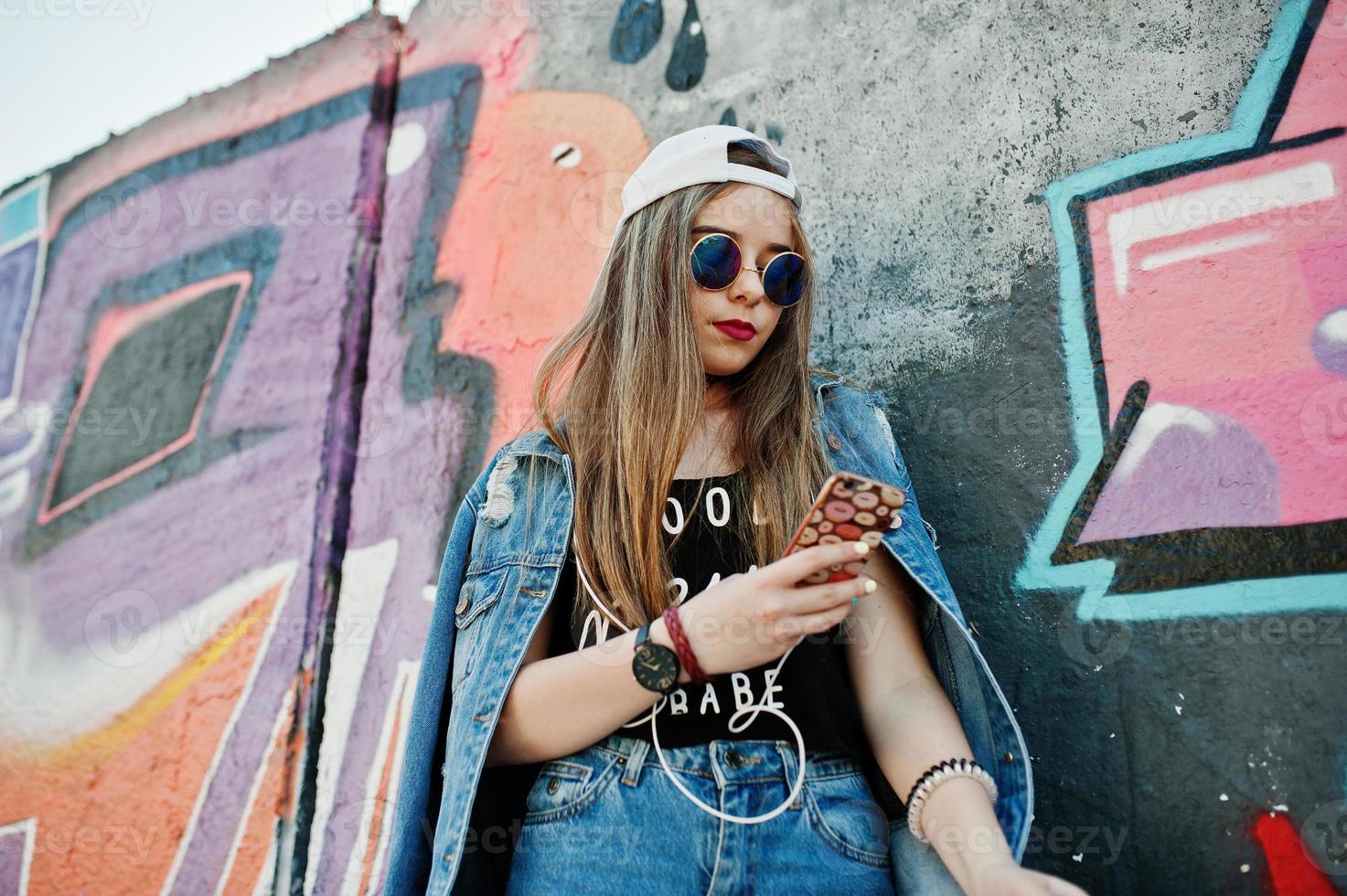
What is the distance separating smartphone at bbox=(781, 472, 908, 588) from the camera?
121 cm

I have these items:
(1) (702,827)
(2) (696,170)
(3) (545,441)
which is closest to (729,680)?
(1) (702,827)

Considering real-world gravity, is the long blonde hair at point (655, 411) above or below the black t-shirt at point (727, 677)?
above

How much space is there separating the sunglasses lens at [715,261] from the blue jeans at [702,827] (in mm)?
834

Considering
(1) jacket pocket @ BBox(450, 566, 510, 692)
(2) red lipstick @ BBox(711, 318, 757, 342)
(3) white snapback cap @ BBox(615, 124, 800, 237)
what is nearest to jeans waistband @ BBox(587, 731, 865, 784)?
(1) jacket pocket @ BBox(450, 566, 510, 692)

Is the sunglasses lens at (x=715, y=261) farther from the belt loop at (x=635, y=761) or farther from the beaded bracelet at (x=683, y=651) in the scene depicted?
the belt loop at (x=635, y=761)

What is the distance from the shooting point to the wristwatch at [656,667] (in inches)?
55.6

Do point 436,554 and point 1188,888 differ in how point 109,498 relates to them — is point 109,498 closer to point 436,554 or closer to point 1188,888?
point 436,554

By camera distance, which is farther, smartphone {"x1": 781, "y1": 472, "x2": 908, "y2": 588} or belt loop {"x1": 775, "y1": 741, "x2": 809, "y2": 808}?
belt loop {"x1": 775, "y1": 741, "x2": 809, "y2": 808}

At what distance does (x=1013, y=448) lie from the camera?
6.30 ft

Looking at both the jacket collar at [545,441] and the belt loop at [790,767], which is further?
the jacket collar at [545,441]

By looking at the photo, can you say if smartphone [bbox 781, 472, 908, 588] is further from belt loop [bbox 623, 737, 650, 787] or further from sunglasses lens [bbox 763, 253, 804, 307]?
sunglasses lens [bbox 763, 253, 804, 307]

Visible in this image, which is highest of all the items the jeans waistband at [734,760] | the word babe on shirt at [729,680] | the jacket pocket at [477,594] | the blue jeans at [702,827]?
the jacket pocket at [477,594]

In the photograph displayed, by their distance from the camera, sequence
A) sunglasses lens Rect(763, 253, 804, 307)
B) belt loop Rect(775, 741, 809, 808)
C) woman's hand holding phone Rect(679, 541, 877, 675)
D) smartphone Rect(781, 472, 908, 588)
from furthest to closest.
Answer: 1. sunglasses lens Rect(763, 253, 804, 307)
2. belt loop Rect(775, 741, 809, 808)
3. woman's hand holding phone Rect(679, 541, 877, 675)
4. smartphone Rect(781, 472, 908, 588)

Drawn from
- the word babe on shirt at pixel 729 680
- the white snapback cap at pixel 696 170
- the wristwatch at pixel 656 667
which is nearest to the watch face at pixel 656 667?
the wristwatch at pixel 656 667
